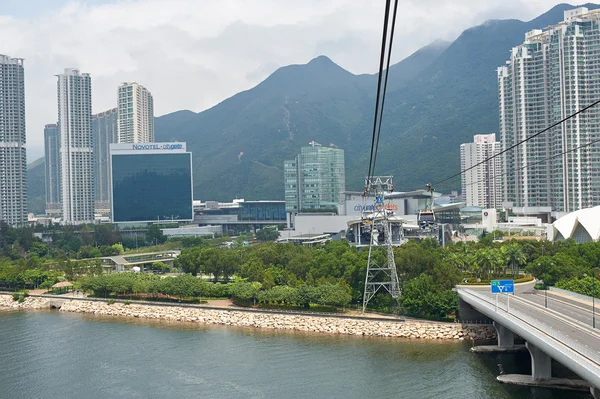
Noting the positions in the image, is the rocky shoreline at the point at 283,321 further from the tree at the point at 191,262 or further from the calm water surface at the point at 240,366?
the tree at the point at 191,262

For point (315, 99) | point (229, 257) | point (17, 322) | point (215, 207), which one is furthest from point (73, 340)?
point (315, 99)

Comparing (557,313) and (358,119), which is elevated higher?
(358,119)

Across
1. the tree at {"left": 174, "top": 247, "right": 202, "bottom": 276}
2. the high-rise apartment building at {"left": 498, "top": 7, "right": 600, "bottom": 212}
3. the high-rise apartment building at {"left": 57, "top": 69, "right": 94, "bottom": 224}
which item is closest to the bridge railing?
Answer: the tree at {"left": 174, "top": 247, "right": 202, "bottom": 276}

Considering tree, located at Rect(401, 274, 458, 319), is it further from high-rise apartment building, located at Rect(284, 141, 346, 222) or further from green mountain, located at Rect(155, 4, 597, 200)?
green mountain, located at Rect(155, 4, 597, 200)

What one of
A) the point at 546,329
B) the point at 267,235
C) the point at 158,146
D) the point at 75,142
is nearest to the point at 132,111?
the point at 75,142

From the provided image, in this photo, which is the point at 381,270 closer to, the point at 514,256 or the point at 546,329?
the point at 514,256

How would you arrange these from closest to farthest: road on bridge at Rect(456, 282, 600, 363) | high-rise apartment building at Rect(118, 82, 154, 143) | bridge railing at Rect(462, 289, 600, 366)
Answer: bridge railing at Rect(462, 289, 600, 366)
road on bridge at Rect(456, 282, 600, 363)
high-rise apartment building at Rect(118, 82, 154, 143)

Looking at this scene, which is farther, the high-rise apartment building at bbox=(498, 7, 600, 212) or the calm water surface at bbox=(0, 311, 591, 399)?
the high-rise apartment building at bbox=(498, 7, 600, 212)
